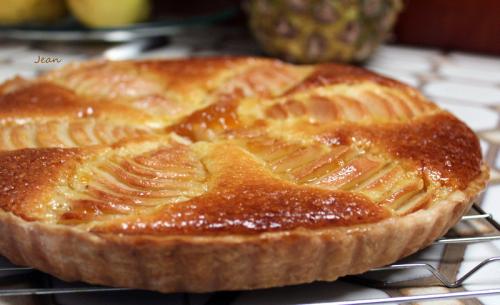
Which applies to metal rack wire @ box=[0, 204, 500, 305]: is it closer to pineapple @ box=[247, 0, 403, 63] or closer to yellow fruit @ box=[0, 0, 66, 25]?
pineapple @ box=[247, 0, 403, 63]

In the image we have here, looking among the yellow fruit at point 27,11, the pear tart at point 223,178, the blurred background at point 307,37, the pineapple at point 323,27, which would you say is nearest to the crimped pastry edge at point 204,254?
the pear tart at point 223,178

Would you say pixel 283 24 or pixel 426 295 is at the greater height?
pixel 283 24

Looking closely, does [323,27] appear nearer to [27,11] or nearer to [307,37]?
[307,37]

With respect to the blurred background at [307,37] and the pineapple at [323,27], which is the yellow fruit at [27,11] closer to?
the blurred background at [307,37]

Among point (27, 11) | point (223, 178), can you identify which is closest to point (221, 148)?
point (223, 178)

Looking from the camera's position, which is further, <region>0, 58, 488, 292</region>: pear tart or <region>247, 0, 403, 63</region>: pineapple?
<region>247, 0, 403, 63</region>: pineapple

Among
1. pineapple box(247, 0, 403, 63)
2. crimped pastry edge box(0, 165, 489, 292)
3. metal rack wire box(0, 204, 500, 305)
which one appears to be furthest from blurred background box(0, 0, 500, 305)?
crimped pastry edge box(0, 165, 489, 292)
